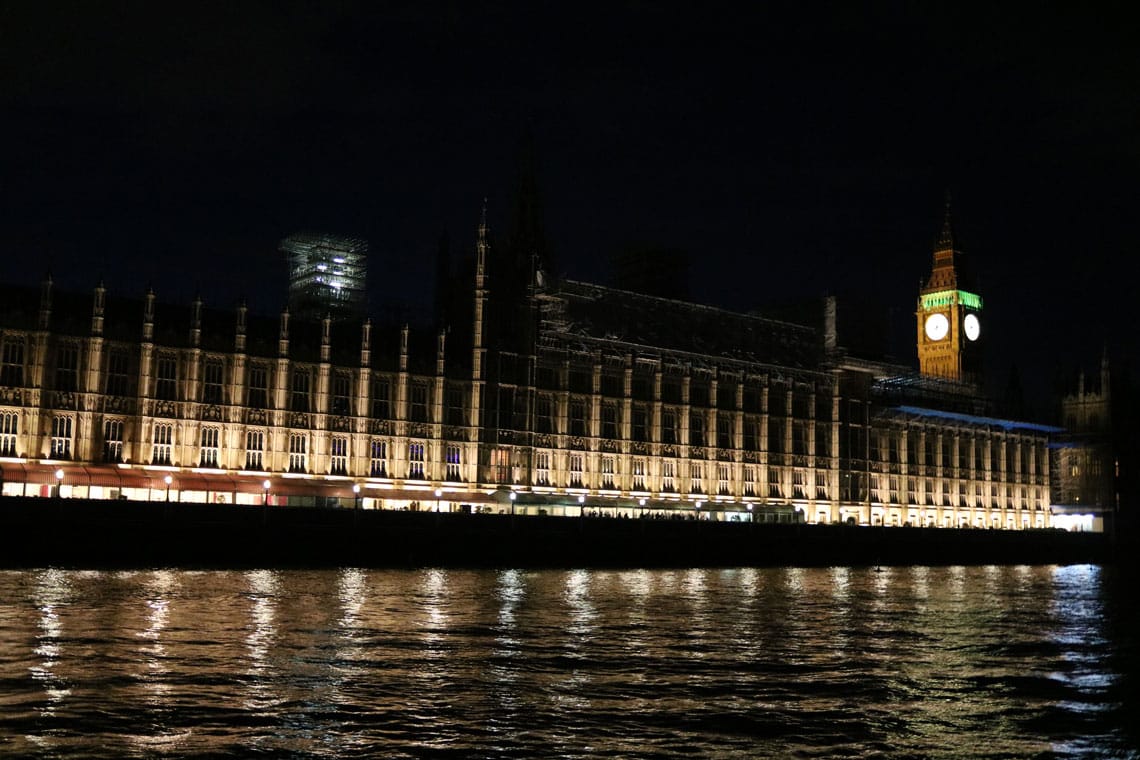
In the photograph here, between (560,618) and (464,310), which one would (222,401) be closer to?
(464,310)

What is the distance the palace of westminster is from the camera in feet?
280

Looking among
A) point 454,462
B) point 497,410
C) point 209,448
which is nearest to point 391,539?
point 209,448

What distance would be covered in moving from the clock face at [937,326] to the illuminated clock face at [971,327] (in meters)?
2.29

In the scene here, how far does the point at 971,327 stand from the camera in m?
174

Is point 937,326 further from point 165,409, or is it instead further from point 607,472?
point 165,409

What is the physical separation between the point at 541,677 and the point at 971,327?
6308 inches

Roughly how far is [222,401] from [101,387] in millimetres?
8670

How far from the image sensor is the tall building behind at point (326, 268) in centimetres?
12462

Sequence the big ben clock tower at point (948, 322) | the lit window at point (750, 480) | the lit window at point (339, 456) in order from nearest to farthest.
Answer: the lit window at point (339, 456)
the lit window at point (750, 480)
the big ben clock tower at point (948, 322)

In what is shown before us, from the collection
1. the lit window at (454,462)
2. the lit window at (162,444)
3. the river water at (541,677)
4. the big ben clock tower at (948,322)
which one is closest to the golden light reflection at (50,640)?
the river water at (541,677)

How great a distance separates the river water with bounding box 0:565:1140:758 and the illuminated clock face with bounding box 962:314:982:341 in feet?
430

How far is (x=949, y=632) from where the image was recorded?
37.9 meters

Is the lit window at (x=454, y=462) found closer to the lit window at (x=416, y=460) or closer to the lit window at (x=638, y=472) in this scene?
the lit window at (x=416, y=460)

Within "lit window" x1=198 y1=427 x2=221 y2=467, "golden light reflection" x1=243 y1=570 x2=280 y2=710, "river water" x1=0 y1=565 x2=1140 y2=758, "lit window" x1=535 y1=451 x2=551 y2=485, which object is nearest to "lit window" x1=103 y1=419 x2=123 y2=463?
"lit window" x1=198 y1=427 x2=221 y2=467
